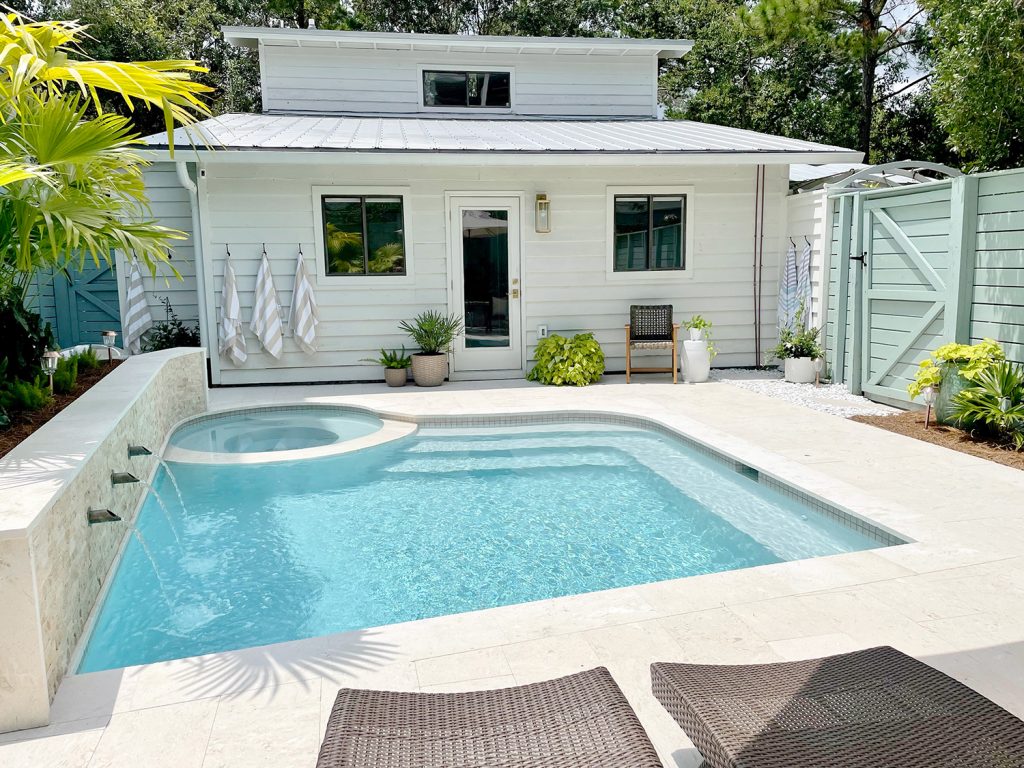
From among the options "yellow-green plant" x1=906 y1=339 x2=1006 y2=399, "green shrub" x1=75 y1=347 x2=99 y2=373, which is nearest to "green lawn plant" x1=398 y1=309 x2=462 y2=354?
"green shrub" x1=75 y1=347 x2=99 y2=373

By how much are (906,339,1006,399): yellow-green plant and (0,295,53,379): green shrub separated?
21.1ft

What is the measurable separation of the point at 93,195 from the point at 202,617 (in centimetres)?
223

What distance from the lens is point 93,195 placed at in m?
3.82

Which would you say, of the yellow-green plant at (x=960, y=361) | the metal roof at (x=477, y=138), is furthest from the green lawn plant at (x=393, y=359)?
the yellow-green plant at (x=960, y=361)

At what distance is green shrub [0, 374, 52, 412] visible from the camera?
4082mm

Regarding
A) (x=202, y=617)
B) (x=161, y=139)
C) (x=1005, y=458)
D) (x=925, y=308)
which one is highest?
(x=161, y=139)

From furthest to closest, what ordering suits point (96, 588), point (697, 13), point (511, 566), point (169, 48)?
point (697, 13) → point (169, 48) → point (511, 566) → point (96, 588)

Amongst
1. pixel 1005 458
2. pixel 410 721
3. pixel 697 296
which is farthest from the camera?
pixel 697 296

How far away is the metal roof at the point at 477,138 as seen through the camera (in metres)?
7.75

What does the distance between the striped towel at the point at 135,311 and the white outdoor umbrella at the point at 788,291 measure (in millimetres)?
7732

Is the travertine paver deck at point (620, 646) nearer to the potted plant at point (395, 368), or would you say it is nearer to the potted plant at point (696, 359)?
the potted plant at point (696, 359)

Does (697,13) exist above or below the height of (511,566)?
above

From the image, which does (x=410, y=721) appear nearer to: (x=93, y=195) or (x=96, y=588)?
(x=96, y=588)

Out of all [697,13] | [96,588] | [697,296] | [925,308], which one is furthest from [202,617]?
[697,13]
